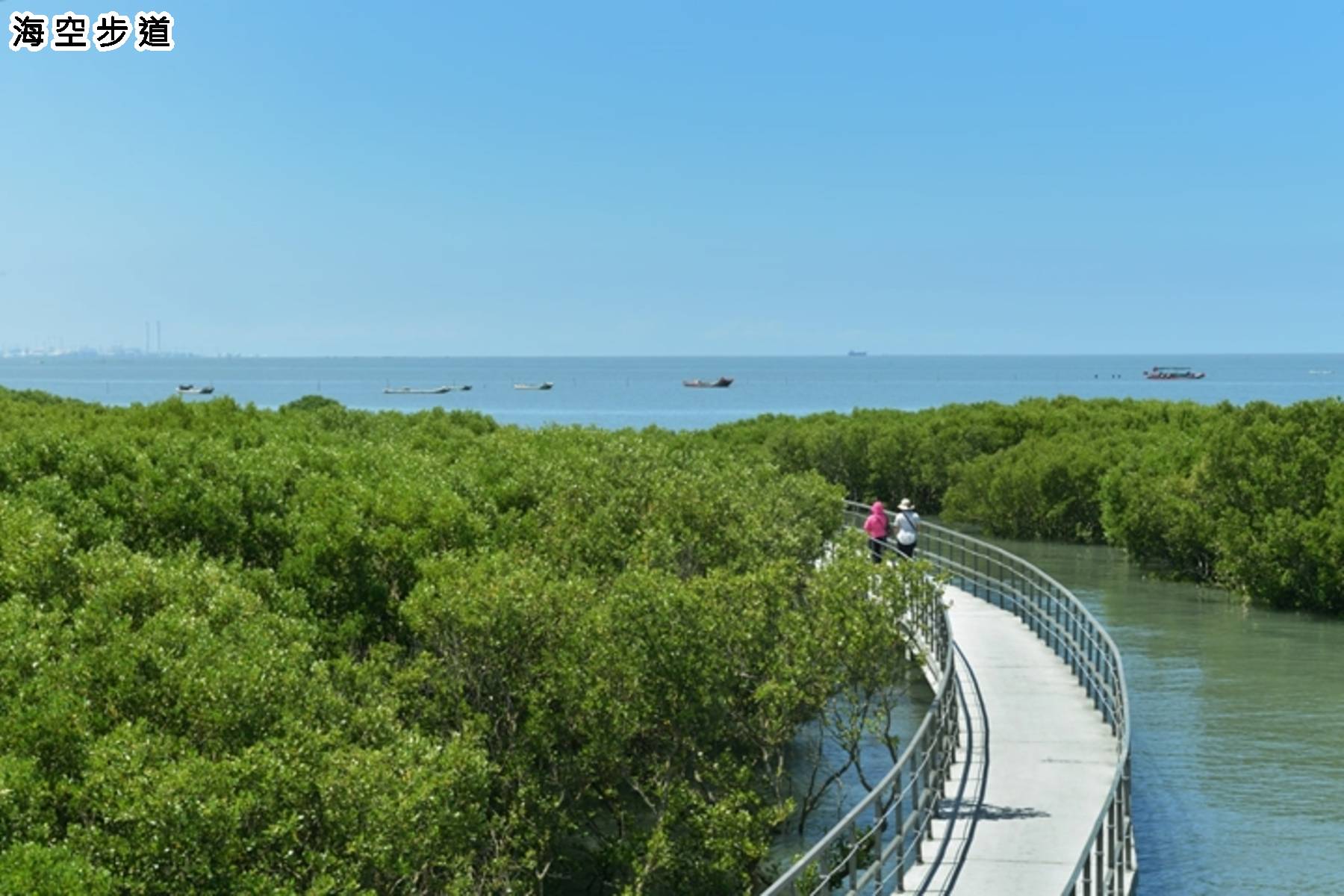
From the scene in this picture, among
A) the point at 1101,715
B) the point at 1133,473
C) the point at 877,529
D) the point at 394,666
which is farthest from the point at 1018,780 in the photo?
the point at 1133,473

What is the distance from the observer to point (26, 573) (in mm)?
18453

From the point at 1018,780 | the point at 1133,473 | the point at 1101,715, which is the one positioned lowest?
the point at 1018,780

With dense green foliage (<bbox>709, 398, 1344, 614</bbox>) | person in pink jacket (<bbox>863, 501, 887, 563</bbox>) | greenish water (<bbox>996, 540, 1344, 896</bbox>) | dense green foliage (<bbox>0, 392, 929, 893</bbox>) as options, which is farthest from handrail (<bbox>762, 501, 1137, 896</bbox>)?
dense green foliage (<bbox>709, 398, 1344, 614</bbox>)

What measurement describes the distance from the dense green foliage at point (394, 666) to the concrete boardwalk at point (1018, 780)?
2.19m

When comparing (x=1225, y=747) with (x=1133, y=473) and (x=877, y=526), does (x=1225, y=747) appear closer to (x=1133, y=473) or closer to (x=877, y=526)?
(x=877, y=526)

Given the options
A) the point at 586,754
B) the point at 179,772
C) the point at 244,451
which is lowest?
the point at 586,754

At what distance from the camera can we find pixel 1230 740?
29453 millimetres

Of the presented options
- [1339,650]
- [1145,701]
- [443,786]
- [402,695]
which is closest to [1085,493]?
[1339,650]

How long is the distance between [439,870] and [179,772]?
544 cm

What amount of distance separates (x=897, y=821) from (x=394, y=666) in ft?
26.5

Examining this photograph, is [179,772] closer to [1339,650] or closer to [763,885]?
[763,885]

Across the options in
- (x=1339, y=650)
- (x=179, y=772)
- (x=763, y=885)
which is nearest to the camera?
(x=179, y=772)

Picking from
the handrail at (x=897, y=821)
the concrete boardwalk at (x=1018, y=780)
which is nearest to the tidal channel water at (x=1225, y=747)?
the handrail at (x=897, y=821)

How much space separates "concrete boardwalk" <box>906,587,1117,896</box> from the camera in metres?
17.1
